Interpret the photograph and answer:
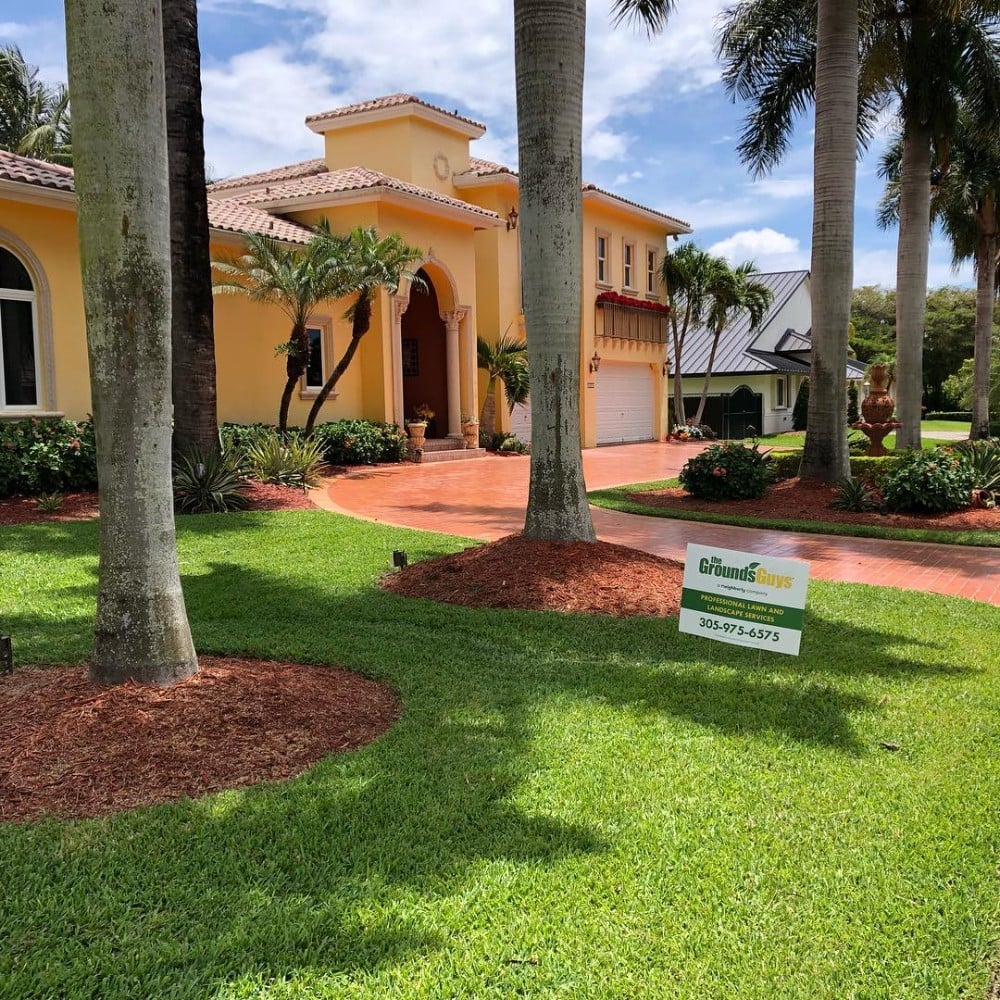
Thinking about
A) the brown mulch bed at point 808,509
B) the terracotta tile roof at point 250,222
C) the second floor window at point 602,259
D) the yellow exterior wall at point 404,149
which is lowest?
the brown mulch bed at point 808,509

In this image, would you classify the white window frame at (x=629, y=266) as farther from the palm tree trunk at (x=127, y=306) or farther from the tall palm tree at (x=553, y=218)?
the palm tree trunk at (x=127, y=306)

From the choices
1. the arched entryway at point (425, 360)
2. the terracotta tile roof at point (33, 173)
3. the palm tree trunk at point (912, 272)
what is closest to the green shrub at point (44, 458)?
the terracotta tile roof at point (33, 173)

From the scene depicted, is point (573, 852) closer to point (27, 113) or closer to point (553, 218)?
point (553, 218)

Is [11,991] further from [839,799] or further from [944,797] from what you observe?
[944,797]

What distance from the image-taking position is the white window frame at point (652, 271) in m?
31.2

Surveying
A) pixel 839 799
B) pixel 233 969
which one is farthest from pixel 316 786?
pixel 839 799

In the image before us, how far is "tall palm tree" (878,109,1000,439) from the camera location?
2303 centimetres

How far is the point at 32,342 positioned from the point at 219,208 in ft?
19.9

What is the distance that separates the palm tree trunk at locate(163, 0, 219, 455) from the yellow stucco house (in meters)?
3.80

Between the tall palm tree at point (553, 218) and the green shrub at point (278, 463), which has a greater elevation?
the tall palm tree at point (553, 218)

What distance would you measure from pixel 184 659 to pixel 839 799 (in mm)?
3040

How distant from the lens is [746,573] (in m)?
4.95

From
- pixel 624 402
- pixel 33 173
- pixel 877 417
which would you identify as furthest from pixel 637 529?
Answer: pixel 624 402

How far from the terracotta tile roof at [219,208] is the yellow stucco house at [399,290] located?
5 cm
